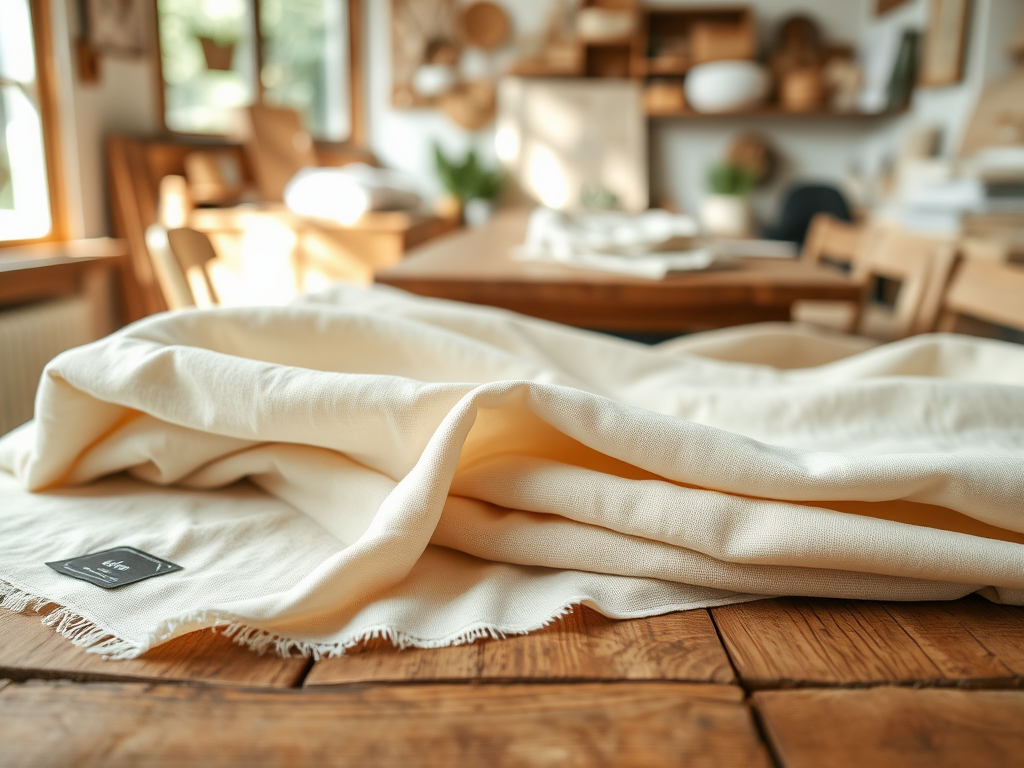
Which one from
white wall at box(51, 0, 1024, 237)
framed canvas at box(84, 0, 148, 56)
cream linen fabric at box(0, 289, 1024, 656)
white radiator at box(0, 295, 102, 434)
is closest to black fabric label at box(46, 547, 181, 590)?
cream linen fabric at box(0, 289, 1024, 656)

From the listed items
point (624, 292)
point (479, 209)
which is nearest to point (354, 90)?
point (479, 209)

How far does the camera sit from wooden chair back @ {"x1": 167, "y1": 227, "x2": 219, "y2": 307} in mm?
905

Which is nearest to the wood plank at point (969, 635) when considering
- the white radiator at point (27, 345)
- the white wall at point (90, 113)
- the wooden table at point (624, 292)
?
the wooden table at point (624, 292)

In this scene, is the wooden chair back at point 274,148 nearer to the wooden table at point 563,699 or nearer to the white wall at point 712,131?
the white wall at point 712,131

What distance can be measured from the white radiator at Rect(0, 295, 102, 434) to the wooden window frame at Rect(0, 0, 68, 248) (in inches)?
16.7

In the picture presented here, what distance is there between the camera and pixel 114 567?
0.45m

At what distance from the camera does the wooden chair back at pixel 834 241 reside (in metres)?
1.89

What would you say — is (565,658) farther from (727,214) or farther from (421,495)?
(727,214)

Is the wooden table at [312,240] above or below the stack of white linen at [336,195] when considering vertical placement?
below

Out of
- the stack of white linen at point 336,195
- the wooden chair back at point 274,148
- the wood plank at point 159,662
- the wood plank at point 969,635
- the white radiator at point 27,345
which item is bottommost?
the white radiator at point 27,345

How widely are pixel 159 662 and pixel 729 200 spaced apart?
3.99 metres

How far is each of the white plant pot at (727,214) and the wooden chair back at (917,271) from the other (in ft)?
7.99

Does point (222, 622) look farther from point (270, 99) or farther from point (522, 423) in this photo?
point (270, 99)

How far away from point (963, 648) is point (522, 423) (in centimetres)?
25
